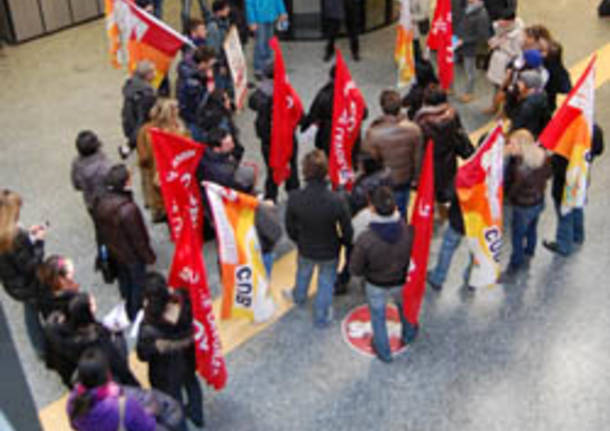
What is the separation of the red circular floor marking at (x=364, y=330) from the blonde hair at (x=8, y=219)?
109 inches

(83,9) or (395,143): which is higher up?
(395,143)

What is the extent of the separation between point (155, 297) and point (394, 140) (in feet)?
9.56

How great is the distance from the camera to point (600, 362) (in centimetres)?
642

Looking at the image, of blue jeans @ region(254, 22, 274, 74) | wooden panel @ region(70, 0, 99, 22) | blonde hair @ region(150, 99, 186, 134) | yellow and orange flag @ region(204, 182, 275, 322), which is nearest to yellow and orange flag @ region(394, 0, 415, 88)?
blue jeans @ region(254, 22, 274, 74)

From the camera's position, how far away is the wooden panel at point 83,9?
13555mm

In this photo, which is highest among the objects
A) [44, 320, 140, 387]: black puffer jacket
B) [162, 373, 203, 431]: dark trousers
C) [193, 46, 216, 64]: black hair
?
[193, 46, 216, 64]: black hair

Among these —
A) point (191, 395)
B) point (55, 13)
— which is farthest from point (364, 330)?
point (55, 13)

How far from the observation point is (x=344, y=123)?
295 inches

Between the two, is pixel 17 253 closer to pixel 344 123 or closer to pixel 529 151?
pixel 344 123

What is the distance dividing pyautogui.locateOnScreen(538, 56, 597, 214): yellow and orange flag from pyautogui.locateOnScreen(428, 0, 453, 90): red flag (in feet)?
8.92

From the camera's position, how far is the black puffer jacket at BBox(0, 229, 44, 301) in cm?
580

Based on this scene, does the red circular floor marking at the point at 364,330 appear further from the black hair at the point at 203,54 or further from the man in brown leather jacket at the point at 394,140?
the black hair at the point at 203,54

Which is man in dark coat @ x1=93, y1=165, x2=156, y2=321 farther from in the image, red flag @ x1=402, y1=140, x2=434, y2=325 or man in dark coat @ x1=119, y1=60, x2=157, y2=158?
red flag @ x1=402, y1=140, x2=434, y2=325

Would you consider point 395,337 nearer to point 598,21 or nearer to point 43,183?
point 43,183
